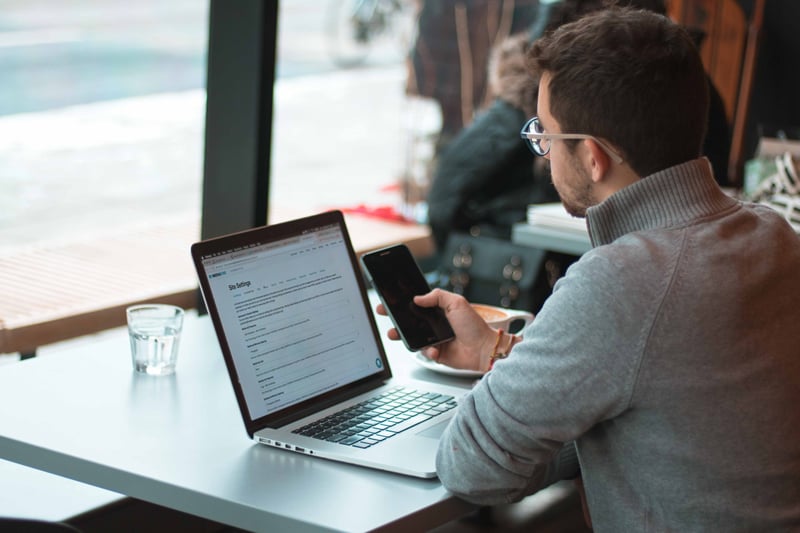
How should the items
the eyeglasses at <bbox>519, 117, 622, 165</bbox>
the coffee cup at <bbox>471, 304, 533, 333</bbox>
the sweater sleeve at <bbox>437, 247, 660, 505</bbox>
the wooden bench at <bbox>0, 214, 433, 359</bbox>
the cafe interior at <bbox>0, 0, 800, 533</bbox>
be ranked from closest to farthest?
the sweater sleeve at <bbox>437, 247, 660, 505</bbox> → the eyeglasses at <bbox>519, 117, 622, 165</bbox> → the coffee cup at <bbox>471, 304, 533, 333</bbox> → the cafe interior at <bbox>0, 0, 800, 533</bbox> → the wooden bench at <bbox>0, 214, 433, 359</bbox>

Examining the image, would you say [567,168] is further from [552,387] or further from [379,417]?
[379,417]

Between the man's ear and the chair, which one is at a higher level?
the chair

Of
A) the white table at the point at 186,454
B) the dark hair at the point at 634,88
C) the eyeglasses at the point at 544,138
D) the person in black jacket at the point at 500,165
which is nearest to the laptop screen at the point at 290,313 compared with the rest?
the white table at the point at 186,454

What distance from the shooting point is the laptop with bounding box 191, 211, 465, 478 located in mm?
1685

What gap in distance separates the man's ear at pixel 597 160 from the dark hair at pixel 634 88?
17mm

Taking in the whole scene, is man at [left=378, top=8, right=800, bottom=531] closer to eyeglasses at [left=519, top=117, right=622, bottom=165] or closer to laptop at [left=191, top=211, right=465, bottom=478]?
eyeglasses at [left=519, top=117, right=622, bottom=165]

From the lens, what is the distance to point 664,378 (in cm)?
140

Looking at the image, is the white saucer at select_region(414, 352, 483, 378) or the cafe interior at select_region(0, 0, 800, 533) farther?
the cafe interior at select_region(0, 0, 800, 533)

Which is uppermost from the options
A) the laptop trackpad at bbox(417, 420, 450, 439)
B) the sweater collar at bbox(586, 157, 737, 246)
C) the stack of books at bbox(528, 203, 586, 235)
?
the sweater collar at bbox(586, 157, 737, 246)

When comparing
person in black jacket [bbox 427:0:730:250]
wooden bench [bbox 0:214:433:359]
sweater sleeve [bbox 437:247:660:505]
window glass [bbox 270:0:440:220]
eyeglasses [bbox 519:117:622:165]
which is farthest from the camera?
window glass [bbox 270:0:440:220]

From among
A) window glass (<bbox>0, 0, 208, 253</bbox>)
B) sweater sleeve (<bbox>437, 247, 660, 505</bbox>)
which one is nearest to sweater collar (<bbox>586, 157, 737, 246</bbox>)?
sweater sleeve (<bbox>437, 247, 660, 505</bbox>)

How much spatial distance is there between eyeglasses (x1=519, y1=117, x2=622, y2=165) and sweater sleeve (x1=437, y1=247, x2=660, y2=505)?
16 cm

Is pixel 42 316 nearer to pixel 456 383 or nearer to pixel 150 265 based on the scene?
pixel 150 265

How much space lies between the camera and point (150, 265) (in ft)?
10.3
